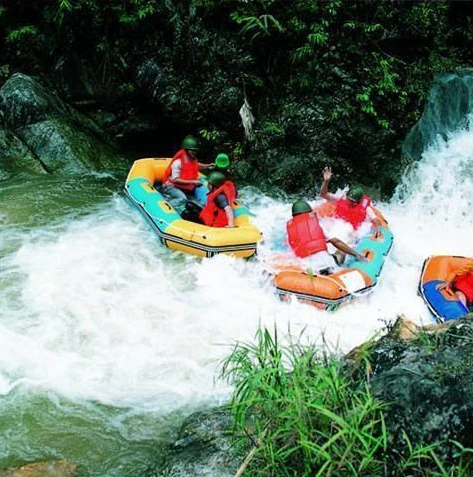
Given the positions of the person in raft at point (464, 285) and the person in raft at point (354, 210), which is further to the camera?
the person in raft at point (354, 210)

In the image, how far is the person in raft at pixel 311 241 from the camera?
632 cm

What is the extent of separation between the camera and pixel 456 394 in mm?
2820

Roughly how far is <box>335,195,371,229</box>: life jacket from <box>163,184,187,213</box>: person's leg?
2.23 meters

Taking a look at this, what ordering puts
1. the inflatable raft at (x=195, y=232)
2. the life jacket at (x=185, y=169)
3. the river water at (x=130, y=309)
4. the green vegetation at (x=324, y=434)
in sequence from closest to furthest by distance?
the green vegetation at (x=324, y=434) → the river water at (x=130, y=309) → the inflatable raft at (x=195, y=232) → the life jacket at (x=185, y=169)

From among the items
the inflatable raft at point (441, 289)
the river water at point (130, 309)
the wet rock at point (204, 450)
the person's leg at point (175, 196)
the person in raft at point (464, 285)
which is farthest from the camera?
the person's leg at point (175, 196)

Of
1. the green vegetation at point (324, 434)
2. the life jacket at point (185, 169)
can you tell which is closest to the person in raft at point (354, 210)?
the life jacket at point (185, 169)

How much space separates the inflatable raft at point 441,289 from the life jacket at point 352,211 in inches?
39.6

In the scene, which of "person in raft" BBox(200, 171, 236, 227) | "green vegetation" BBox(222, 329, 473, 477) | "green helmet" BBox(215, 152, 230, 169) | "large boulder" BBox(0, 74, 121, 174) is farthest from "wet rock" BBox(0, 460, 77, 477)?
"large boulder" BBox(0, 74, 121, 174)

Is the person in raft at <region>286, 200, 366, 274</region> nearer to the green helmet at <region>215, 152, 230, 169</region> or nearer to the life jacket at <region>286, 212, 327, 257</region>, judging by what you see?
the life jacket at <region>286, 212, 327, 257</region>

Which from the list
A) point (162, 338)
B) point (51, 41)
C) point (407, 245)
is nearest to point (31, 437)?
point (162, 338)

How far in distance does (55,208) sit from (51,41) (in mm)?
3553

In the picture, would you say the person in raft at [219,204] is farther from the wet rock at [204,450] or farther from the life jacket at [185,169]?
the wet rock at [204,450]

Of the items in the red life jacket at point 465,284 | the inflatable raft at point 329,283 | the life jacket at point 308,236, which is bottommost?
the red life jacket at point 465,284

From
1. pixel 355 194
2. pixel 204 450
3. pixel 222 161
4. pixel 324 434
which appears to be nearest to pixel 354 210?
pixel 355 194
